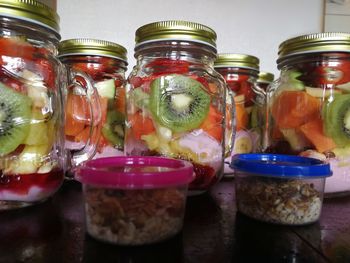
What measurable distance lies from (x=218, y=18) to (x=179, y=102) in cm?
50

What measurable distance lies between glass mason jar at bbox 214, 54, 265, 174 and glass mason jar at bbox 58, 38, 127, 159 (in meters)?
0.21

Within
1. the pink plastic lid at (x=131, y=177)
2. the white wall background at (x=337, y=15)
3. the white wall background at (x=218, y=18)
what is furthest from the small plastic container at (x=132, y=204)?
the white wall background at (x=337, y=15)

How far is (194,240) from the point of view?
0.34 metres

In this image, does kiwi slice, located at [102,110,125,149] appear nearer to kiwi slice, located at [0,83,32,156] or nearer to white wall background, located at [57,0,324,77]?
kiwi slice, located at [0,83,32,156]

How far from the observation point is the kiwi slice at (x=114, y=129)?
60 centimetres

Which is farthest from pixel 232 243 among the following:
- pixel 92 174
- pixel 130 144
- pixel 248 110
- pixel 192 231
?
pixel 248 110

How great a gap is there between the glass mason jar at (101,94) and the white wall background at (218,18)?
28cm

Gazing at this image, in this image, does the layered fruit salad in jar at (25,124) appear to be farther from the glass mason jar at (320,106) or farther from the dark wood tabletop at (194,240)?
the glass mason jar at (320,106)

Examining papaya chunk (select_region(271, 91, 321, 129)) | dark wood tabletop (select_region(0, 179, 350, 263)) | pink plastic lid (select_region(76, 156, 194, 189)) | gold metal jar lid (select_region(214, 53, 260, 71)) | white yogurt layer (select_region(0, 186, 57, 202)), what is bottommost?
dark wood tabletop (select_region(0, 179, 350, 263))

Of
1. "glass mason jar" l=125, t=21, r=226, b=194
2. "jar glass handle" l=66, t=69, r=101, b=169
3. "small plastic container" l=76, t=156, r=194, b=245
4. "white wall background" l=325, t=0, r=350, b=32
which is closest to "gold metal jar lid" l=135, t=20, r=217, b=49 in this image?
"glass mason jar" l=125, t=21, r=226, b=194

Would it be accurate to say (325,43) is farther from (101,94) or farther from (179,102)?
(101,94)

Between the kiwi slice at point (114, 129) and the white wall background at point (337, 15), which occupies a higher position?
the white wall background at point (337, 15)

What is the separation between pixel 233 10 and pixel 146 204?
0.73 meters

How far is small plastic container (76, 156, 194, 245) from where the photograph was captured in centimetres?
32
